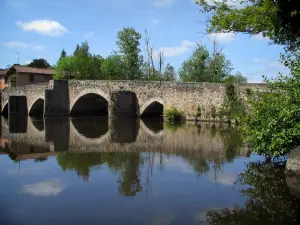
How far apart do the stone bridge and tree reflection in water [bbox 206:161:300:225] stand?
13584mm

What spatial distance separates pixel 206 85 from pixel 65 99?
14.0m

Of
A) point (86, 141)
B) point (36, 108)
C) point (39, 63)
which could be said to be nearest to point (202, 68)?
point (36, 108)

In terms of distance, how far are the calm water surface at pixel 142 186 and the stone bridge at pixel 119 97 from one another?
11.6m

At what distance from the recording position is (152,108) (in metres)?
30.5

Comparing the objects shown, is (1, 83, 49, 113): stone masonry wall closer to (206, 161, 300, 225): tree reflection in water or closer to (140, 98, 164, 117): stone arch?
(140, 98, 164, 117): stone arch

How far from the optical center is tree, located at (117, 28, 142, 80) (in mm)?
44219

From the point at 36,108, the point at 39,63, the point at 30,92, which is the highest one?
the point at 39,63

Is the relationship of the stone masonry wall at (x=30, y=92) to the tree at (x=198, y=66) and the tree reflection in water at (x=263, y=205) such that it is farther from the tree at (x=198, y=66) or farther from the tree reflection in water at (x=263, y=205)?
the tree reflection in water at (x=263, y=205)

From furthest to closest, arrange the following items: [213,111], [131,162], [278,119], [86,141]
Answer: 1. [213,111]
2. [86,141]
3. [131,162]
4. [278,119]

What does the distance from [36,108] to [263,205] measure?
1294 inches

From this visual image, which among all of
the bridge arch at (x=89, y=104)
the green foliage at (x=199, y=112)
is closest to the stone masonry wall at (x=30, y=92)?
the bridge arch at (x=89, y=104)

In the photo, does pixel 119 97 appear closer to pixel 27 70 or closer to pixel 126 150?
pixel 126 150

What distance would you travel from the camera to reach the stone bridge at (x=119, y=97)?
25.2 m

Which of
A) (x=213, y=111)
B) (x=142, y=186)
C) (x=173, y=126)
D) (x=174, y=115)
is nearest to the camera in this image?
(x=142, y=186)
